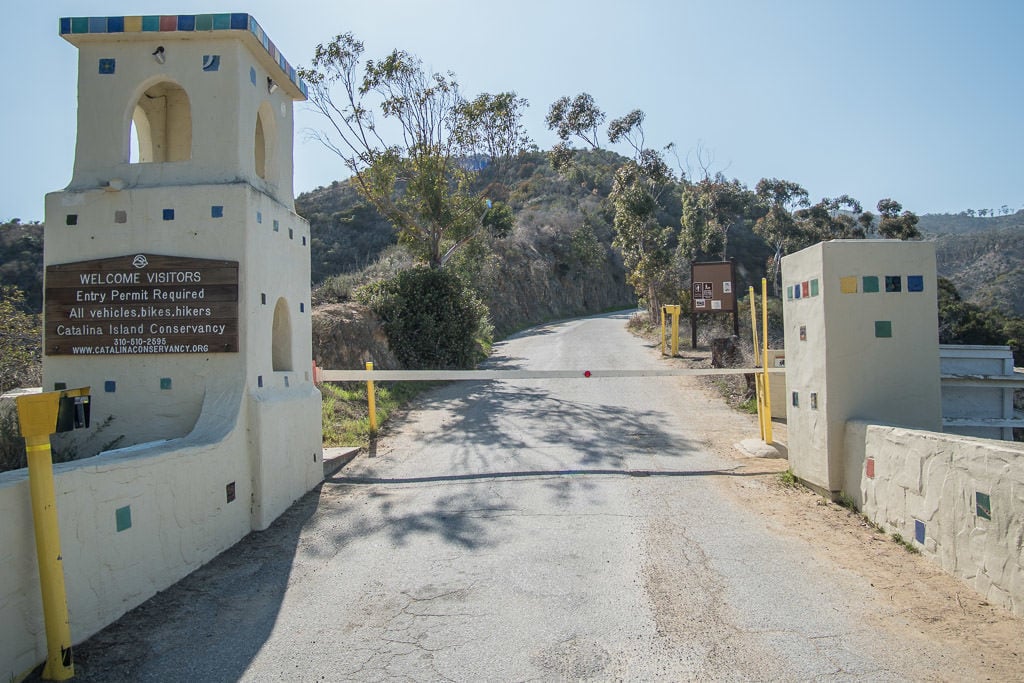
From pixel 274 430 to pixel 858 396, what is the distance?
5.53 m

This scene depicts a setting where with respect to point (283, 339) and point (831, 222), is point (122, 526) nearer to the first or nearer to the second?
point (283, 339)

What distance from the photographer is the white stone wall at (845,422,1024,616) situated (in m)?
4.07

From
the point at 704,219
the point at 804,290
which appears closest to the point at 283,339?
the point at 804,290

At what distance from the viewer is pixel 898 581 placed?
4.68 m

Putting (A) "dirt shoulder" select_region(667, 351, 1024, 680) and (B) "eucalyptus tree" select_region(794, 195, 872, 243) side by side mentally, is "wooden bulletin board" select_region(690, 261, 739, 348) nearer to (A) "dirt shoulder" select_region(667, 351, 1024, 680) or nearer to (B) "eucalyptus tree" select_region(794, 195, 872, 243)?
Answer: (A) "dirt shoulder" select_region(667, 351, 1024, 680)

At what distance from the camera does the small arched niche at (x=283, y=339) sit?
756cm

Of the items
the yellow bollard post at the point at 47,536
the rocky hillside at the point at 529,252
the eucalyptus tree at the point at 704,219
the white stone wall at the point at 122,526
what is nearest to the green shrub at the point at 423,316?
the rocky hillside at the point at 529,252

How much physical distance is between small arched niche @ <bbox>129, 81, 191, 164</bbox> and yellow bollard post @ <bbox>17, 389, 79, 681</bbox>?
5.53 metres

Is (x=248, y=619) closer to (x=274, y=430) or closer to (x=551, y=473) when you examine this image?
(x=274, y=430)

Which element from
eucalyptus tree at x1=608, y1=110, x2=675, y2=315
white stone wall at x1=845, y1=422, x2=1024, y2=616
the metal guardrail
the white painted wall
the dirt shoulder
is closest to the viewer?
the dirt shoulder

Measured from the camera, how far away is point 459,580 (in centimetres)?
488

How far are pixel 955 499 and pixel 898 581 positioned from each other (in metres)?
0.68

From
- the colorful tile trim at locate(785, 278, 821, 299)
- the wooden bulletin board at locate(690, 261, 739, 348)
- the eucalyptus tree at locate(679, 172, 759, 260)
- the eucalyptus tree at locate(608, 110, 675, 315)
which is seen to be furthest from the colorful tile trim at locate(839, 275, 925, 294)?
the eucalyptus tree at locate(679, 172, 759, 260)

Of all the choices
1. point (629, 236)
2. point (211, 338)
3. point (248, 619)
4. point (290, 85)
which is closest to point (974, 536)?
point (248, 619)
